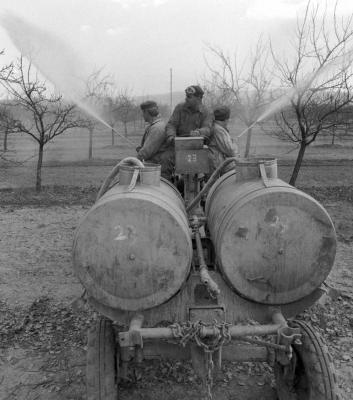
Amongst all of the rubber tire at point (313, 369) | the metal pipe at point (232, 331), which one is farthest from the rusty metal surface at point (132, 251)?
the rubber tire at point (313, 369)

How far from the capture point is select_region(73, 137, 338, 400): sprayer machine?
9.87 ft

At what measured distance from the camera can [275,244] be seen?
10.1 ft

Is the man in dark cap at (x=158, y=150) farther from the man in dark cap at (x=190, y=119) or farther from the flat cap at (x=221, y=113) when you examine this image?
the flat cap at (x=221, y=113)

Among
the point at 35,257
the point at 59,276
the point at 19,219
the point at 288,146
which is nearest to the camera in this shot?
the point at 59,276

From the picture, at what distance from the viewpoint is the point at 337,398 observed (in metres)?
3.00

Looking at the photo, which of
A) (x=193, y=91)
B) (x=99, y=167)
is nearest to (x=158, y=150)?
(x=193, y=91)

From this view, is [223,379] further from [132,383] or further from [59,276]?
[59,276]

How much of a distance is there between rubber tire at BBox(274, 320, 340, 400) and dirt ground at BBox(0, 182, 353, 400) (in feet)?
1.25

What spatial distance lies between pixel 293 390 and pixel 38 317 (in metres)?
3.13

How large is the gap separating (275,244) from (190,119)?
9.73ft

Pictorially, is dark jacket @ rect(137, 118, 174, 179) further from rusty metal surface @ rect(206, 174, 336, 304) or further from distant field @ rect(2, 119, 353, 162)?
distant field @ rect(2, 119, 353, 162)

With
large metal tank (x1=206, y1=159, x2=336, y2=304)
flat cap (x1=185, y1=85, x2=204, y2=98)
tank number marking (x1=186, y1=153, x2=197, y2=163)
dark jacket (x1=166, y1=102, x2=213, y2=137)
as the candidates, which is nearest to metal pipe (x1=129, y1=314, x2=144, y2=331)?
large metal tank (x1=206, y1=159, x2=336, y2=304)

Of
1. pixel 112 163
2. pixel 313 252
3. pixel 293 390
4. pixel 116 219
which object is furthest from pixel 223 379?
pixel 112 163

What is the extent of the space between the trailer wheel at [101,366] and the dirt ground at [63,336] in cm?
37
